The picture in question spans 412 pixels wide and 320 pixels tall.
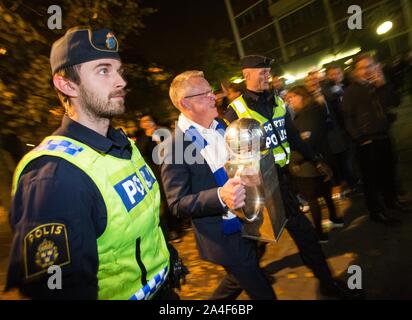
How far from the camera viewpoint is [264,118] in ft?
11.6

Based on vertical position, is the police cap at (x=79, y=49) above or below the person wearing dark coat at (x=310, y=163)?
above

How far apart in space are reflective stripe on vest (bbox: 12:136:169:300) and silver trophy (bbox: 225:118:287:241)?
23.3 inches

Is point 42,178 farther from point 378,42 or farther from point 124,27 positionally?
point 378,42

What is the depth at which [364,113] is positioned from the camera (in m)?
4.66

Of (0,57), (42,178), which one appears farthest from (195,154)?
(0,57)

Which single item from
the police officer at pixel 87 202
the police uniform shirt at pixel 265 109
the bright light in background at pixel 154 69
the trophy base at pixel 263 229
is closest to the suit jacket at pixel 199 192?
the trophy base at pixel 263 229

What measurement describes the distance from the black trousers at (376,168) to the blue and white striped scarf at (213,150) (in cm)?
291

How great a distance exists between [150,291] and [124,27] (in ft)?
15.2

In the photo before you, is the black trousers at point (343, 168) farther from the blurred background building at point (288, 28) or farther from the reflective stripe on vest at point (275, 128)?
the blurred background building at point (288, 28)

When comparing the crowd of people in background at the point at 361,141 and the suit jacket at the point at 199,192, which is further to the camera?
the crowd of people in background at the point at 361,141

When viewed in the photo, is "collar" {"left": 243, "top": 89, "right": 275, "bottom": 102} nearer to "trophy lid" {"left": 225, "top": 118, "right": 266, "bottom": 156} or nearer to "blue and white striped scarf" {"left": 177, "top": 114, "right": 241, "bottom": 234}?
"blue and white striped scarf" {"left": 177, "top": 114, "right": 241, "bottom": 234}

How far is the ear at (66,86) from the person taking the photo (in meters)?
1.88

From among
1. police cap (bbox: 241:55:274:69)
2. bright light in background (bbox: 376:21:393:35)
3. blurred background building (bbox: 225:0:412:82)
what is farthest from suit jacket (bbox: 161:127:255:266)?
blurred background building (bbox: 225:0:412:82)

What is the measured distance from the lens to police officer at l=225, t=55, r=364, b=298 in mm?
3348
